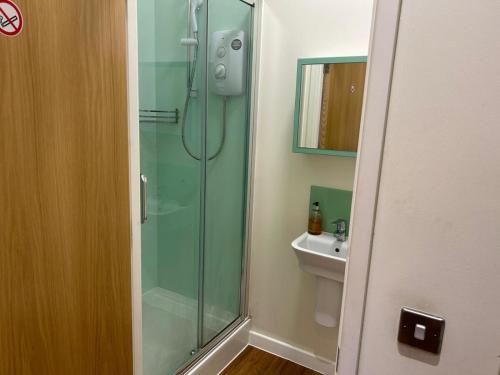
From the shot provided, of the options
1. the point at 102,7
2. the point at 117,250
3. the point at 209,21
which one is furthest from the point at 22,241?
the point at 209,21

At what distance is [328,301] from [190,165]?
42.8 inches

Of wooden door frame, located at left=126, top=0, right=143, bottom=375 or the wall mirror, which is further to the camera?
the wall mirror

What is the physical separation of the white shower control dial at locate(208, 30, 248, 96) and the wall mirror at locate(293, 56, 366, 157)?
336 millimetres

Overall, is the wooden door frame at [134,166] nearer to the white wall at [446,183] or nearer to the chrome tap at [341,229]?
the white wall at [446,183]

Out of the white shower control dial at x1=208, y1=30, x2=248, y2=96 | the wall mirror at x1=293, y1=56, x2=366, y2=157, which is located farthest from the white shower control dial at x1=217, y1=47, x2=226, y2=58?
the wall mirror at x1=293, y1=56, x2=366, y2=157

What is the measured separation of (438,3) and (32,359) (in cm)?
138

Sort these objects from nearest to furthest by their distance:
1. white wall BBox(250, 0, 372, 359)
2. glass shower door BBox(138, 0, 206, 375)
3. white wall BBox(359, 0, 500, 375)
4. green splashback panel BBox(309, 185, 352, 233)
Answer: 1. white wall BBox(359, 0, 500, 375)
2. glass shower door BBox(138, 0, 206, 375)
3. white wall BBox(250, 0, 372, 359)
4. green splashback panel BBox(309, 185, 352, 233)

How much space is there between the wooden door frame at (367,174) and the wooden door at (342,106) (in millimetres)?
1154

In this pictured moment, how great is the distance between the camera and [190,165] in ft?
6.77

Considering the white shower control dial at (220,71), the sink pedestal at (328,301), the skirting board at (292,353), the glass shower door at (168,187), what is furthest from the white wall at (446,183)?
the skirting board at (292,353)

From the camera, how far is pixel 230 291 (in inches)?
96.3

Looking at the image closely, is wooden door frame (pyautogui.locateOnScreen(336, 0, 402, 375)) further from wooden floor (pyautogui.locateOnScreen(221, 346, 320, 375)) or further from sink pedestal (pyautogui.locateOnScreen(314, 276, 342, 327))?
wooden floor (pyautogui.locateOnScreen(221, 346, 320, 375))

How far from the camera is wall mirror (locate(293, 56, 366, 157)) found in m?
1.91

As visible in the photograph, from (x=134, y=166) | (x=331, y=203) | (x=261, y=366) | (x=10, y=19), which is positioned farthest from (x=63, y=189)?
(x=261, y=366)
